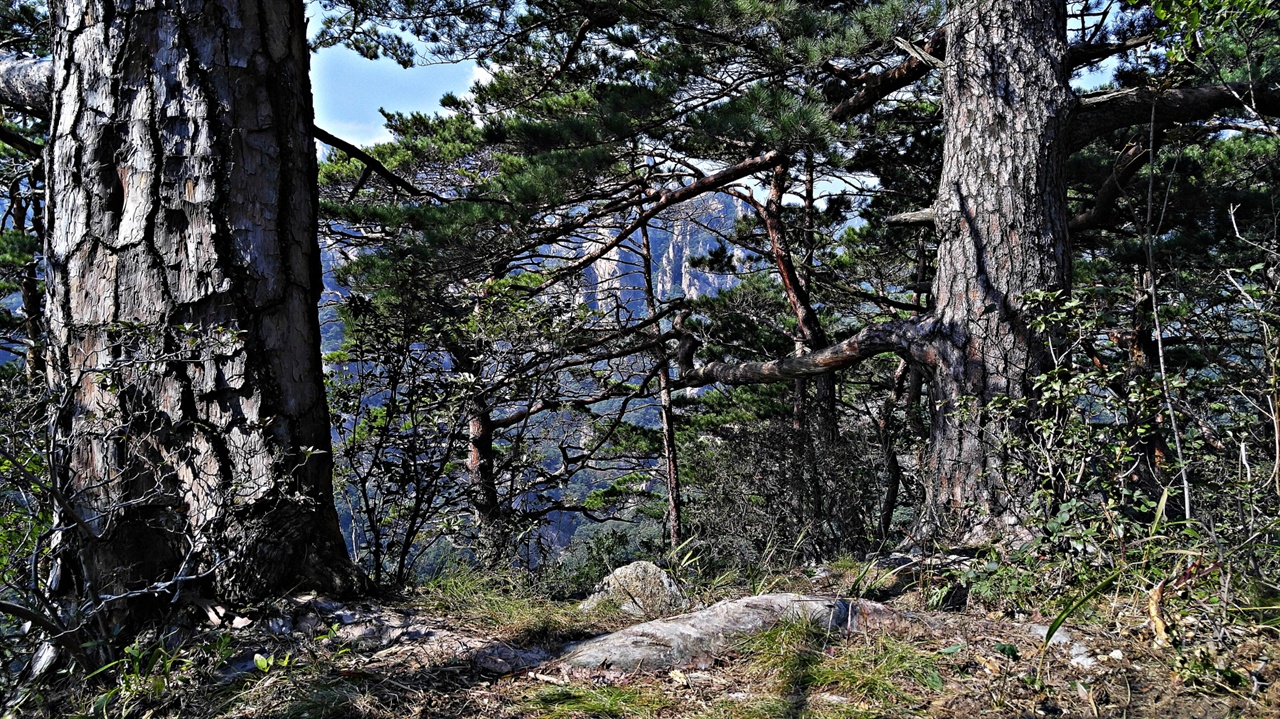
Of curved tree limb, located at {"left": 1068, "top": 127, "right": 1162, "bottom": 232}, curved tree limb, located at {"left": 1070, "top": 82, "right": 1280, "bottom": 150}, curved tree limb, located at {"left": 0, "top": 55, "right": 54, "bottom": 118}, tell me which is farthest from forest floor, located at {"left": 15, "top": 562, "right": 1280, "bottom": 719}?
curved tree limb, located at {"left": 1068, "top": 127, "right": 1162, "bottom": 232}

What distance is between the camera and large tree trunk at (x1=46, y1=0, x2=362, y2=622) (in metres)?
2.02

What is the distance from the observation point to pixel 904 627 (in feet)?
7.14

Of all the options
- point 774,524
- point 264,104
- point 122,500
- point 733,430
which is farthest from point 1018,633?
point 733,430

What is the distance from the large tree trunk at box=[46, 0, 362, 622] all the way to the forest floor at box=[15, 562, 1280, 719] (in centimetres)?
26

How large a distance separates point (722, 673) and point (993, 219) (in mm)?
3138

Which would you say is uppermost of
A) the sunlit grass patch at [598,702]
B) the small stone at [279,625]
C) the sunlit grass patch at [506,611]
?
the small stone at [279,625]

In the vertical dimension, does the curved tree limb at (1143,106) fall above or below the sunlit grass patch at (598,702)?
above

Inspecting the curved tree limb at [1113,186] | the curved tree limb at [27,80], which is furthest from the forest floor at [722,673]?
the curved tree limb at [1113,186]

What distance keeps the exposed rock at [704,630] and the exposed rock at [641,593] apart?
0.30 meters

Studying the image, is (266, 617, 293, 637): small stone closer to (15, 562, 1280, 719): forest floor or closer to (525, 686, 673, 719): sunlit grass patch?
(15, 562, 1280, 719): forest floor

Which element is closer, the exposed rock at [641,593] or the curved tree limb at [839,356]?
the exposed rock at [641,593]

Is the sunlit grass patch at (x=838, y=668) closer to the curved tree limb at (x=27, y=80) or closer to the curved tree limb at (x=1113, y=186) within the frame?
the curved tree limb at (x=27, y=80)

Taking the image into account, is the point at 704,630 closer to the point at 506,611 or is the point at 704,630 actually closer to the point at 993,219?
the point at 506,611

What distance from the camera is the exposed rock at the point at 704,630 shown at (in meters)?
2.02
